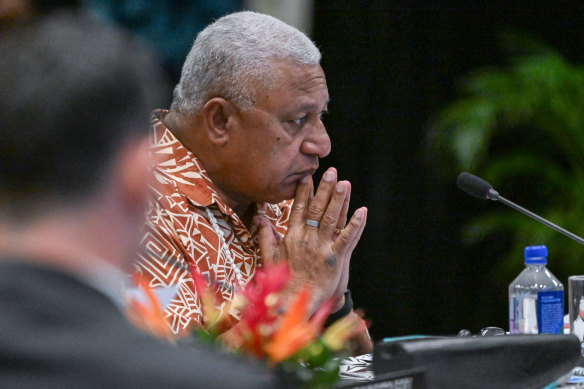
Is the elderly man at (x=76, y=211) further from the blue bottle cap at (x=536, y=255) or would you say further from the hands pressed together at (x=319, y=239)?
the blue bottle cap at (x=536, y=255)

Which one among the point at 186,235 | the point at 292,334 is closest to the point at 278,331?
the point at 292,334

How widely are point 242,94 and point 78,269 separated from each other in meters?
1.35

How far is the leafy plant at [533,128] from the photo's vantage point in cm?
341

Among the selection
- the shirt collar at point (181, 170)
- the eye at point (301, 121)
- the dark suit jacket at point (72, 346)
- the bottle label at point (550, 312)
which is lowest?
the dark suit jacket at point (72, 346)

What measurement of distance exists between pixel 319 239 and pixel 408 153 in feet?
6.59

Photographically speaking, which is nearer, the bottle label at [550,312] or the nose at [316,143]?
the bottle label at [550,312]

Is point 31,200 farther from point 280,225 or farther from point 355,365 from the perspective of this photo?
point 280,225

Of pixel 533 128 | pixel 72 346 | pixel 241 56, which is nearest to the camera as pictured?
pixel 72 346

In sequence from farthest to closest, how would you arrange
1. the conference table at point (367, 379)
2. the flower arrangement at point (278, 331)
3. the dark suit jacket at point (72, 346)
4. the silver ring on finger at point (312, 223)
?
the silver ring on finger at point (312, 223), the conference table at point (367, 379), the flower arrangement at point (278, 331), the dark suit jacket at point (72, 346)

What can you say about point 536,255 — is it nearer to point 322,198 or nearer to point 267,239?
point 322,198

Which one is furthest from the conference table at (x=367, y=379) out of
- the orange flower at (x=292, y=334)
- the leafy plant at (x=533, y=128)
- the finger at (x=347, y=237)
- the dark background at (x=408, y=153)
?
the dark background at (x=408, y=153)

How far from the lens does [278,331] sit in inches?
33.6

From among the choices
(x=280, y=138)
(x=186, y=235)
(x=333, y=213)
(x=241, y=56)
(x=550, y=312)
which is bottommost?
(x=550, y=312)

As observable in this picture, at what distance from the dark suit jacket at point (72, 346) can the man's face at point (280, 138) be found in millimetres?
1378
